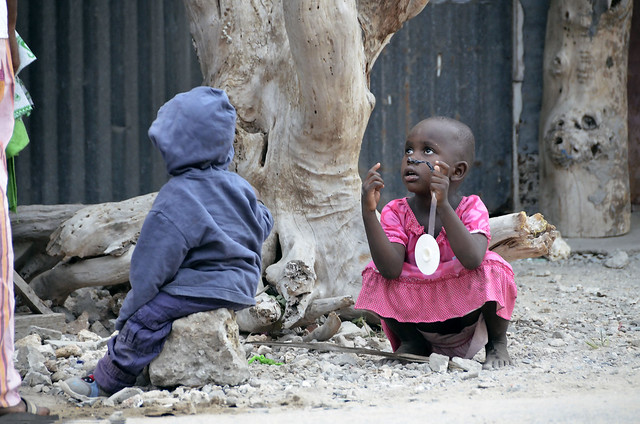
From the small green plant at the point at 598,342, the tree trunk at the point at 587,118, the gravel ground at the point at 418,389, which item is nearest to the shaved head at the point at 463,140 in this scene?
the gravel ground at the point at 418,389

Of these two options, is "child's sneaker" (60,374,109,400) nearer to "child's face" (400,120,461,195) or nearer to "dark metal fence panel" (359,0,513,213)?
"child's face" (400,120,461,195)

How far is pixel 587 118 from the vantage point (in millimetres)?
7133

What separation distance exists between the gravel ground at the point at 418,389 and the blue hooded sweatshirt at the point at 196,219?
14.2 inches

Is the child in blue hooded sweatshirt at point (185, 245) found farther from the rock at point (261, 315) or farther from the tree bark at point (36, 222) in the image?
the tree bark at point (36, 222)

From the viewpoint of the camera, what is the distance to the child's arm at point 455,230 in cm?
320

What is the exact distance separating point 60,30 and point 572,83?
170 inches

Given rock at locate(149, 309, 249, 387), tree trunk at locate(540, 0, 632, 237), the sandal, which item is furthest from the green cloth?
tree trunk at locate(540, 0, 632, 237)

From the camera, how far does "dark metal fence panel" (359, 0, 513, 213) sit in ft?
24.0

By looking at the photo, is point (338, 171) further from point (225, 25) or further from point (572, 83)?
point (572, 83)

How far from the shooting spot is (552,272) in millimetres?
6426

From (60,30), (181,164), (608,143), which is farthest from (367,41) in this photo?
(608,143)

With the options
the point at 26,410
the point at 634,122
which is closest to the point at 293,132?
the point at 26,410

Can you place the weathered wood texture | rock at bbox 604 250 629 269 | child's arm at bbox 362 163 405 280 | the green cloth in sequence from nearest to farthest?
child's arm at bbox 362 163 405 280 → the green cloth → rock at bbox 604 250 629 269 → the weathered wood texture

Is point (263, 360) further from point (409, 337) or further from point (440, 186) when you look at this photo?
point (440, 186)
